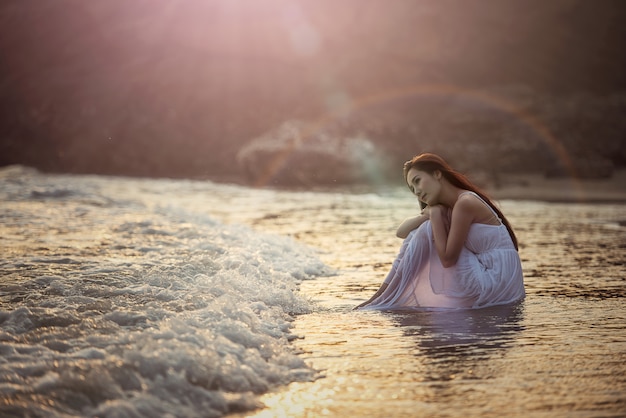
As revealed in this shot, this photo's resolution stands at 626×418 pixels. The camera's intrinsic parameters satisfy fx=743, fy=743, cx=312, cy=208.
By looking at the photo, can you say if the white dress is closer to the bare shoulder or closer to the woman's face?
the bare shoulder

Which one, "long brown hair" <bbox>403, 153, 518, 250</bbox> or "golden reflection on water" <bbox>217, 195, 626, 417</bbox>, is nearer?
"golden reflection on water" <bbox>217, 195, 626, 417</bbox>

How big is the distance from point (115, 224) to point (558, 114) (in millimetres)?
22218

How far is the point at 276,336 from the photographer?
15.5 feet

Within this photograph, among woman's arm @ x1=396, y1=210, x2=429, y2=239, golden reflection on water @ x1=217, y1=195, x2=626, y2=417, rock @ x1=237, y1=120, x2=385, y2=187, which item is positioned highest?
rock @ x1=237, y1=120, x2=385, y2=187

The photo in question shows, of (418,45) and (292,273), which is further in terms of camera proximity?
(418,45)

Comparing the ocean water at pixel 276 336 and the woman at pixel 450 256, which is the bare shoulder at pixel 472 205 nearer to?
the woman at pixel 450 256

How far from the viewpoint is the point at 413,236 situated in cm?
562

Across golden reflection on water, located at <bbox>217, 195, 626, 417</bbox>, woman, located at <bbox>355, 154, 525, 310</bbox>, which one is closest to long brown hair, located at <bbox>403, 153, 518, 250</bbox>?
woman, located at <bbox>355, 154, 525, 310</bbox>

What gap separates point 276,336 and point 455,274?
1569mm

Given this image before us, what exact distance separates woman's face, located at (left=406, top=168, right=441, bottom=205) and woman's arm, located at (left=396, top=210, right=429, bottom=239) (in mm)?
117

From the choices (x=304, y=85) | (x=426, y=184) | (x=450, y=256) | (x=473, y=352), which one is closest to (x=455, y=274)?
(x=450, y=256)

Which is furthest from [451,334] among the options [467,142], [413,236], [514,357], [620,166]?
[467,142]

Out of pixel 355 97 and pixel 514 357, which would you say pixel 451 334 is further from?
pixel 355 97

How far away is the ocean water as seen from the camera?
3422 mm
